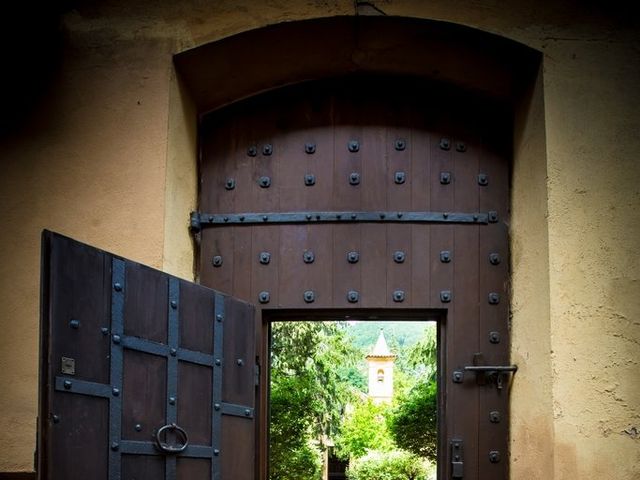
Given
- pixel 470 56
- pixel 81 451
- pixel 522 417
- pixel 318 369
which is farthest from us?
pixel 318 369

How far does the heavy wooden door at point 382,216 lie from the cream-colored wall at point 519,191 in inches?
5.4

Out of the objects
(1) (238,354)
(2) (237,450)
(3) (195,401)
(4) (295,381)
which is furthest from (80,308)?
(4) (295,381)

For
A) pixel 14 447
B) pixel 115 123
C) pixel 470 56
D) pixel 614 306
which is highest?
pixel 470 56

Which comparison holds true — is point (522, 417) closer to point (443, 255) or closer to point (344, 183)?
point (443, 255)

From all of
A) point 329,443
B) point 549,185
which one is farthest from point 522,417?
point 329,443

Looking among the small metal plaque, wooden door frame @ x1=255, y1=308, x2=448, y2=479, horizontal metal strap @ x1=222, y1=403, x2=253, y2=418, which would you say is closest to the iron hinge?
wooden door frame @ x1=255, y1=308, x2=448, y2=479

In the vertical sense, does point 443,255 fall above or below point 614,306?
above

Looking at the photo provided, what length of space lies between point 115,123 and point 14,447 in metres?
1.43

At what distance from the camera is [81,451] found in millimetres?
2613

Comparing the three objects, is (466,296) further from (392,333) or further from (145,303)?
(392,333)

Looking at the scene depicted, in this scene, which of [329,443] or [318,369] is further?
[329,443]

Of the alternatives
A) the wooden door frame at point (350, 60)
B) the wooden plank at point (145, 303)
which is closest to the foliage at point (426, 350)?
the wooden door frame at point (350, 60)

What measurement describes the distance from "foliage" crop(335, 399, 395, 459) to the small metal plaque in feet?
60.3

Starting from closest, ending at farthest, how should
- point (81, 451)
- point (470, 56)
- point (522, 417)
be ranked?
point (81, 451)
point (522, 417)
point (470, 56)
